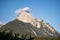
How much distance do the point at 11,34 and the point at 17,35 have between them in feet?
1.05

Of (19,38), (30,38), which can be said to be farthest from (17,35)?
(30,38)

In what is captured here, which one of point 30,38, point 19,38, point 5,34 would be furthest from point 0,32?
point 30,38

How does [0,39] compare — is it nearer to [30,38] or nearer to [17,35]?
[17,35]

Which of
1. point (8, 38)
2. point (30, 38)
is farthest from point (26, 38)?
point (8, 38)

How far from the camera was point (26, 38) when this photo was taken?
8.19 meters

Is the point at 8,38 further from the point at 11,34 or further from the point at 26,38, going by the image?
the point at 26,38

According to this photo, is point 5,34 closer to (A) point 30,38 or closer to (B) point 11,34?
(B) point 11,34

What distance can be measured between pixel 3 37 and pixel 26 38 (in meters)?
1.03

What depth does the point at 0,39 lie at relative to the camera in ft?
27.0

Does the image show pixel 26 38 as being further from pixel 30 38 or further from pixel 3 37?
pixel 3 37

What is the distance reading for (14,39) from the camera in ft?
27.0

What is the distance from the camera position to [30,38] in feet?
26.3

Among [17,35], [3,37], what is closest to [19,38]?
[17,35]

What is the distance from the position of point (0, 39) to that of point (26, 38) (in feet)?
3.85
